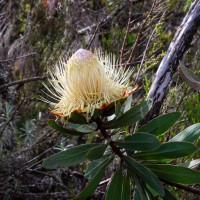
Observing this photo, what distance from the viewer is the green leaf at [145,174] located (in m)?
1.55

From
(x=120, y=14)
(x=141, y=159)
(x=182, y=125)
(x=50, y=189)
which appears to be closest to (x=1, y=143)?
(x=50, y=189)

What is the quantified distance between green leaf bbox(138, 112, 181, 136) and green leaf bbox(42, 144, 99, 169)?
0.21 m

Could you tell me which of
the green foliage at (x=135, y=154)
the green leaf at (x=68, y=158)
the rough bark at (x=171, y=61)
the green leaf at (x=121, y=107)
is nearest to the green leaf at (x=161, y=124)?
the green foliage at (x=135, y=154)

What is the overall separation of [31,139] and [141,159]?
5.11 ft

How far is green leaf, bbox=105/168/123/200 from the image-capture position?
1636 millimetres

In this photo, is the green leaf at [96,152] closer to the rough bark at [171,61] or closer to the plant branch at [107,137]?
the plant branch at [107,137]

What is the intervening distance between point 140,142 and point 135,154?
13 centimetres

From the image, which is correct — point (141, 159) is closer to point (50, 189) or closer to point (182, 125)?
point (182, 125)

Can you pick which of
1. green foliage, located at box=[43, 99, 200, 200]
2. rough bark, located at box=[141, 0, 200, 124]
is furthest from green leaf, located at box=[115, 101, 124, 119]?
rough bark, located at box=[141, 0, 200, 124]

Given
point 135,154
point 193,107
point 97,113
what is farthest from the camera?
point 193,107

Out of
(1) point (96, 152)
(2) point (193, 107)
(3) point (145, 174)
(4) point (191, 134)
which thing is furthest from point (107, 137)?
(2) point (193, 107)

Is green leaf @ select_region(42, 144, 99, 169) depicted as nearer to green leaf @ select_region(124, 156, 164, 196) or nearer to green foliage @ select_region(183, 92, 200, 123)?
green leaf @ select_region(124, 156, 164, 196)

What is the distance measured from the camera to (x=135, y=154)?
5.56 feet

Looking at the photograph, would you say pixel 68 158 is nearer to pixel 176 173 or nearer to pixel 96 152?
pixel 96 152
